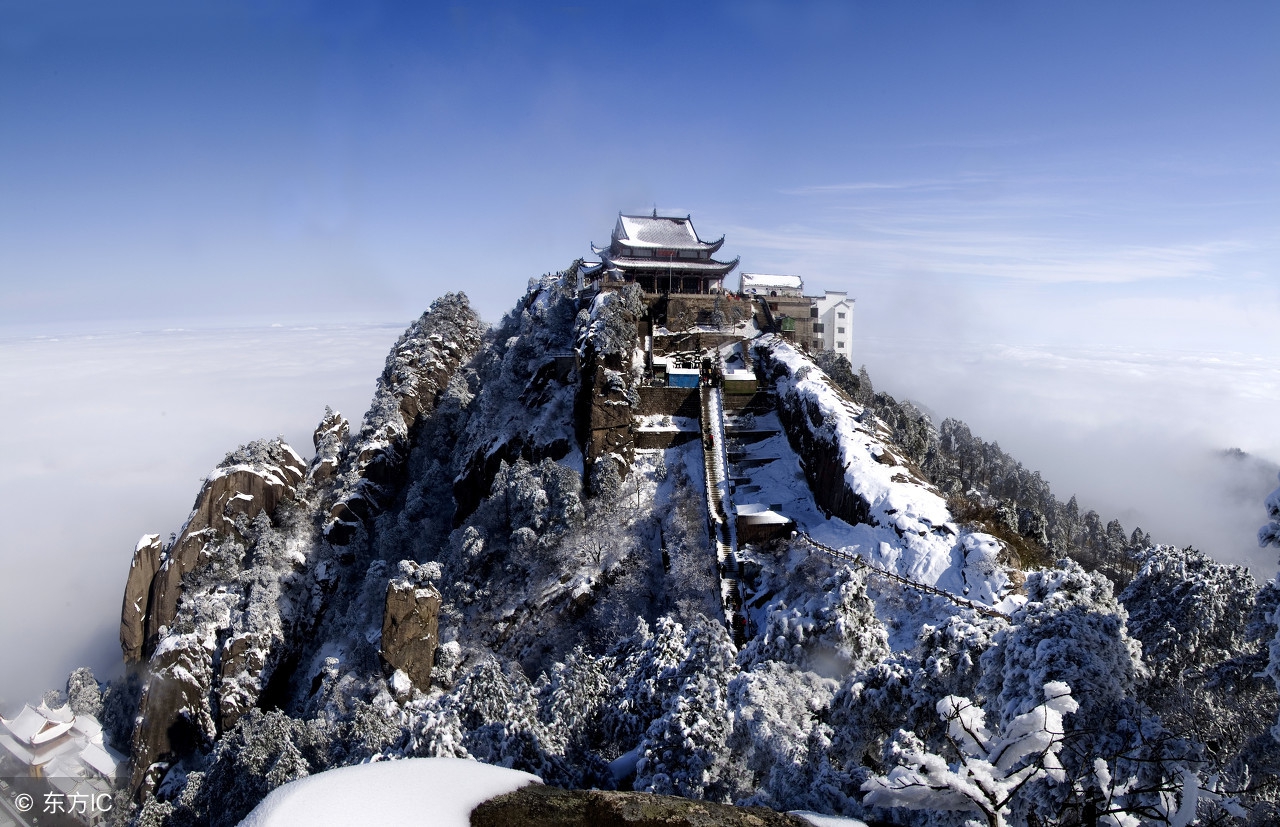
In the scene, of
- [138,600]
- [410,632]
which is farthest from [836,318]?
[138,600]

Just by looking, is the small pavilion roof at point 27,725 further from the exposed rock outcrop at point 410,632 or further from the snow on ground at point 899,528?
the snow on ground at point 899,528

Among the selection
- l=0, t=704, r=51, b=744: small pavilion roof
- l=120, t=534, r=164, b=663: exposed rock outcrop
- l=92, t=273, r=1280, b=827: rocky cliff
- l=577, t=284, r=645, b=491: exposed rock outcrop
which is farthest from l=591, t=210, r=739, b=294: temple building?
l=0, t=704, r=51, b=744: small pavilion roof

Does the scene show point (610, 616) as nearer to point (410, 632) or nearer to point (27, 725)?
point (410, 632)

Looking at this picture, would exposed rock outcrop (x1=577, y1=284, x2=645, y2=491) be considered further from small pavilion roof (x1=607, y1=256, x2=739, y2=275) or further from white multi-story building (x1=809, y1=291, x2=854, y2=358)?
white multi-story building (x1=809, y1=291, x2=854, y2=358)

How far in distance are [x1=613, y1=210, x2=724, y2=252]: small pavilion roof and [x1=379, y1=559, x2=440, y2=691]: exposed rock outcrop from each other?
37.1 metres

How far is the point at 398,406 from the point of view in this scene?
190 ft

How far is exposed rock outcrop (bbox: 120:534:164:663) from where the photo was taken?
43.4 meters

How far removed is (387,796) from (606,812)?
9.10ft

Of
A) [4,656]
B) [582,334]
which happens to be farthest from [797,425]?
[4,656]

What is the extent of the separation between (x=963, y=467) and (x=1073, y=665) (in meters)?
56.5

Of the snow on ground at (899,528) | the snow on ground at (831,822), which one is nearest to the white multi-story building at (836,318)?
the snow on ground at (899,528)

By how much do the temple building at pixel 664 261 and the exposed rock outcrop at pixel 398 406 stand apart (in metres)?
18.8

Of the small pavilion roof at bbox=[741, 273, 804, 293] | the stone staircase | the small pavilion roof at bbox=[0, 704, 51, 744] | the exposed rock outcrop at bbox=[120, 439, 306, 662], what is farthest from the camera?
the small pavilion roof at bbox=[741, 273, 804, 293]

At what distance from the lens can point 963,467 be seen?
63.7 metres
